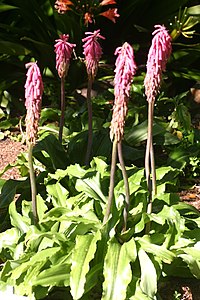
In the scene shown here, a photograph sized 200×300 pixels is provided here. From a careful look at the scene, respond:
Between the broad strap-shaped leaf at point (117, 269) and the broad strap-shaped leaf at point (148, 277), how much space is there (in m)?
0.06

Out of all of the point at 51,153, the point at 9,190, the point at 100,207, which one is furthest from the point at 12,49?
the point at 100,207

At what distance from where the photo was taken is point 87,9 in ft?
18.7

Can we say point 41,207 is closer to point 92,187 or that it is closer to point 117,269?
point 92,187

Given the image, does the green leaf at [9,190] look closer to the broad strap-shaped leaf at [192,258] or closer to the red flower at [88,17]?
the broad strap-shaped leaf at [192,258]

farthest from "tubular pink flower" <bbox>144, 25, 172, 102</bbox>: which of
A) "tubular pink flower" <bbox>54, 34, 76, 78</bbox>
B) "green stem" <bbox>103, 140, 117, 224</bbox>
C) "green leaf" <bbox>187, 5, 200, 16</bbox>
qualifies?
"green leaf" <bbox>187, 5, 200, 16</bbox>

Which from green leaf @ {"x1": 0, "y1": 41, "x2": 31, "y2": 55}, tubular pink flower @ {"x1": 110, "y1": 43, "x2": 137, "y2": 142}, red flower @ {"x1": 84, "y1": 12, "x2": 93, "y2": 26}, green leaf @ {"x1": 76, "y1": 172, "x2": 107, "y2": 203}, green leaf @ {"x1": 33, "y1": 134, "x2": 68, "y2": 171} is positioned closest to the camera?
tubular pink flower @ {"x1": 110, "y1": 43, "x2": 137, "y2": 142}

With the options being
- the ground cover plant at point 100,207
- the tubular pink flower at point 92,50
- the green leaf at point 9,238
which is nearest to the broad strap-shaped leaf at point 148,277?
the ground cover plant at point 100,207

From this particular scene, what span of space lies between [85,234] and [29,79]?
86cm

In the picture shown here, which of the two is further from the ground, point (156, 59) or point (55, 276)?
point (156, 59)

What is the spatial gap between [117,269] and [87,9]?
10.5ft

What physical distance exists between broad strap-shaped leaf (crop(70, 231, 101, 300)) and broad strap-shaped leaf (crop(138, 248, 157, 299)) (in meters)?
0.25

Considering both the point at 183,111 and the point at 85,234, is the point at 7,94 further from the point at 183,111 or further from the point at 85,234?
the point at 85,234

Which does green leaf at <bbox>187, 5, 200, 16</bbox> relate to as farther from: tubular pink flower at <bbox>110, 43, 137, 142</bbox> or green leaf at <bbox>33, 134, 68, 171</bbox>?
tubular pink flower at <bbox>110, 43, 137, 142</bbox>

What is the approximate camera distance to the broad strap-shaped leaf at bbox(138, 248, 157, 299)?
9.98 ft
